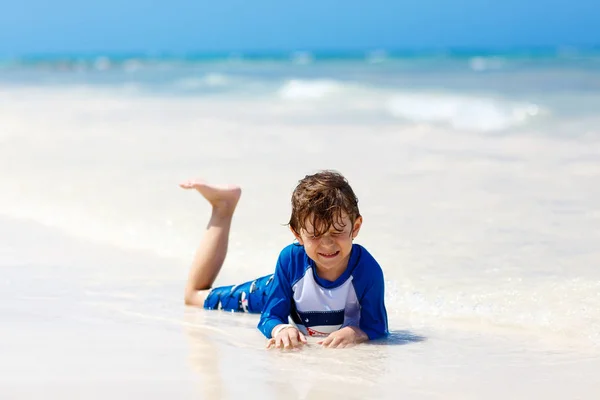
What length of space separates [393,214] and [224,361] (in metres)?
2.58

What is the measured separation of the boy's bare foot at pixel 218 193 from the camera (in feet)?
13.3

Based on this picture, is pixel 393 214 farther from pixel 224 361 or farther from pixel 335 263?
pixel 224 361

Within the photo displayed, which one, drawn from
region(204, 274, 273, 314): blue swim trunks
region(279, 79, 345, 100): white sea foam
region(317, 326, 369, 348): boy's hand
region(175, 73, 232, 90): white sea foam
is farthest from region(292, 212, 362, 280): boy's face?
region(175, 73, 232, 90): white sea foam

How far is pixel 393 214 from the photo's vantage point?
5344 millimetres

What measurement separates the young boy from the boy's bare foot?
54cm

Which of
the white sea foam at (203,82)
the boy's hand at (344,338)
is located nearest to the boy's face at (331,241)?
the boy's hand at (344,338)

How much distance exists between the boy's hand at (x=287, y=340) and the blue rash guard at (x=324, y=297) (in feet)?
0.36

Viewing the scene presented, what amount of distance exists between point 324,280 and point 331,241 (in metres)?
0.24

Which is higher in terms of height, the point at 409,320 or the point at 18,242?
the point at 18,242

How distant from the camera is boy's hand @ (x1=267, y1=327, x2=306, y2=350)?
310 cm

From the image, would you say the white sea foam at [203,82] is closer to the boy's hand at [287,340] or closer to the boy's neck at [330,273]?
the boy's neck at [330,273]

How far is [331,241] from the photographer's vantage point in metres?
3.16

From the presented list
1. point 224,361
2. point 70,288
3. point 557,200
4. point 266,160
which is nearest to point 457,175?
point 557,200

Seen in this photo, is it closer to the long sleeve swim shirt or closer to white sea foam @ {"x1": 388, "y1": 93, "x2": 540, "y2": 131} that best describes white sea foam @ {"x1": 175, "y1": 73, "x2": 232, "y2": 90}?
white sea foam @ {"x1": 388, "y1": 93, "x2": 540, "y2": 131}
